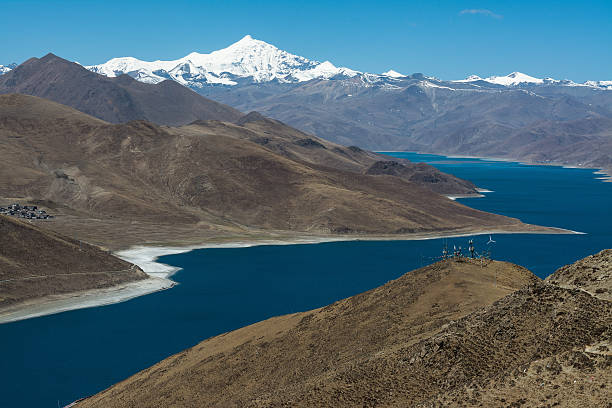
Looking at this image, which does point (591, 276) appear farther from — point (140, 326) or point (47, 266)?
point (47, 266)

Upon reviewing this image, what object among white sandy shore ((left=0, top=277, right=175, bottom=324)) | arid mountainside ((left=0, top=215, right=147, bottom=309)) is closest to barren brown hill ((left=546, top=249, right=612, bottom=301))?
white sandy shore ((left=0, top=277, right=175, bottom=324))

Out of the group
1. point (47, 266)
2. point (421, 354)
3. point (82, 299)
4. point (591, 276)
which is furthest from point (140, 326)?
point (591, 276)

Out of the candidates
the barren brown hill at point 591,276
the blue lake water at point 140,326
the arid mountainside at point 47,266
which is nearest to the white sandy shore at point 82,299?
the arid mountainside at point 47,266

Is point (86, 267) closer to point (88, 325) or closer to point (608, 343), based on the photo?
point (88, 325)

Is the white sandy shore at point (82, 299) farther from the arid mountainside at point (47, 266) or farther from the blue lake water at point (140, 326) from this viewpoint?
A: the blue lake water at point (140, 326)

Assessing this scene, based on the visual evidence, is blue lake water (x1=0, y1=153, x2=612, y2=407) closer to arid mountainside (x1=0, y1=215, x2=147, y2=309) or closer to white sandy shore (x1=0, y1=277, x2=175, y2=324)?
white sandy shore (x1=0, y1=277, x2=175, y2=324)
